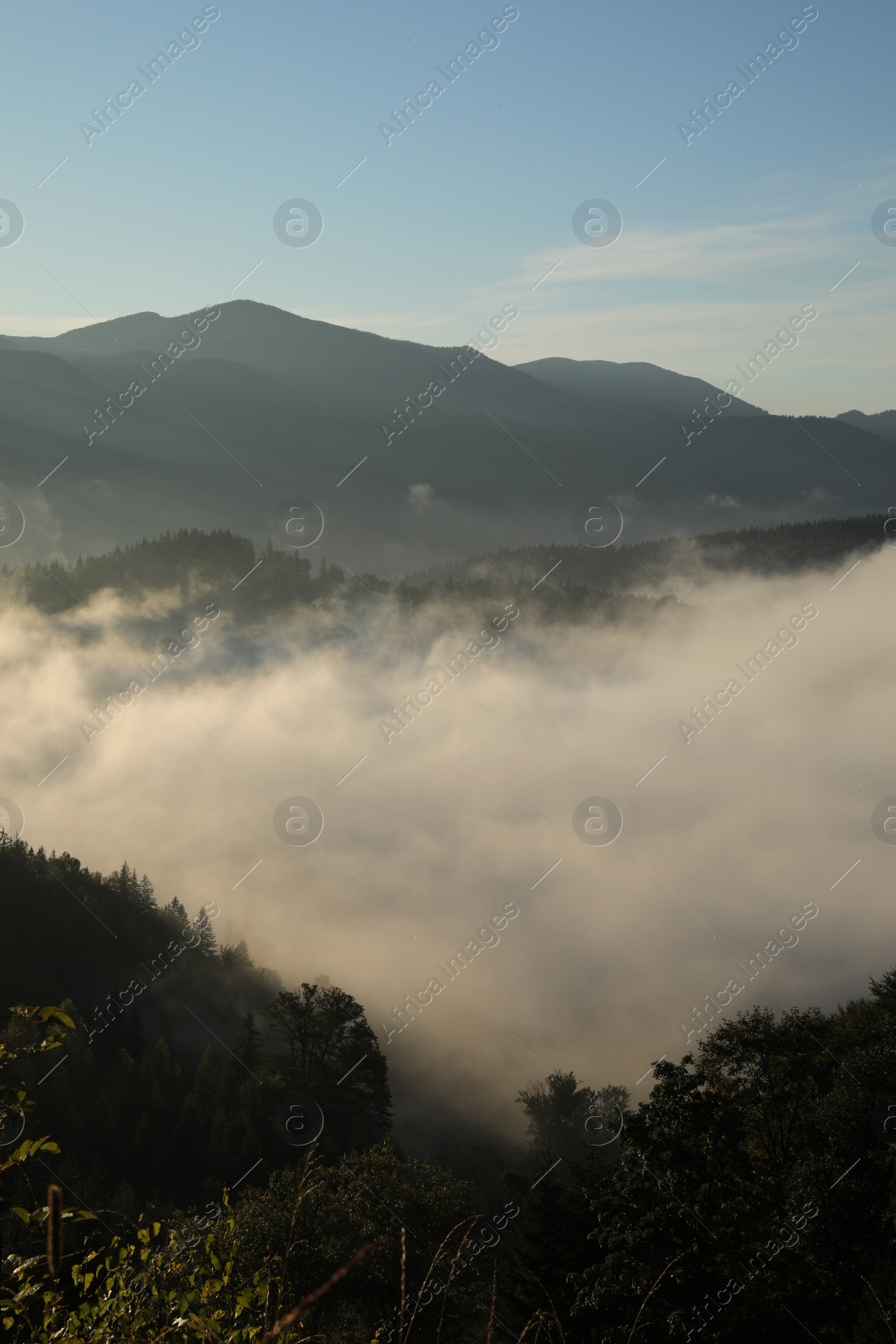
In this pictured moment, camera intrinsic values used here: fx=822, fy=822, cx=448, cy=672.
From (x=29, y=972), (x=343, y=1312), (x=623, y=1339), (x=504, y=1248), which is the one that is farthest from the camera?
(x=29, y=972)

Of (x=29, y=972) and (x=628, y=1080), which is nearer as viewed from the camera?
(x=29, y=972)

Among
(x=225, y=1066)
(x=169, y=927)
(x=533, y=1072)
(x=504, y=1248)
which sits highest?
(x=169, y=927)

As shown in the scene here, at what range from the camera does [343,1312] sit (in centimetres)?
3052

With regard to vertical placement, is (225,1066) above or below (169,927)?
below

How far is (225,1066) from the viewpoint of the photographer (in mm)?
68312

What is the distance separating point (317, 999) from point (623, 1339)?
44188 mm

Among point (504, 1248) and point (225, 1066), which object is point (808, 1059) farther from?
point (225, 1066)

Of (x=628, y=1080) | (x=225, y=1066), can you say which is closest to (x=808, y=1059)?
(x=225, y=1066)

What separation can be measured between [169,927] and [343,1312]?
67.9 metres

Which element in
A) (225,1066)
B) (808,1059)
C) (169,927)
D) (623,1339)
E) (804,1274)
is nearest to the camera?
(623,1339)

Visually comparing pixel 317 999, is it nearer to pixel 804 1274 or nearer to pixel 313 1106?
pixel 313 1106

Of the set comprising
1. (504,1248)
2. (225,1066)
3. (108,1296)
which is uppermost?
(108,1296)

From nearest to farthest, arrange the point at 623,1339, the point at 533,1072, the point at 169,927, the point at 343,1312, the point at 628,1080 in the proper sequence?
the point at 623,1339
the point at 343,1312
the point at 169,927
the point at 533,1072
the point at 628,1080

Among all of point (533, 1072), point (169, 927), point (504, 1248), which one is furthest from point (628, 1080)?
point (504, 1248)
